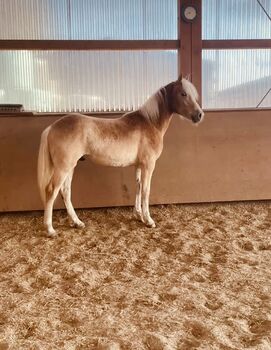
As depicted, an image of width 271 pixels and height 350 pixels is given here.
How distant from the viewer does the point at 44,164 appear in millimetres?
2957

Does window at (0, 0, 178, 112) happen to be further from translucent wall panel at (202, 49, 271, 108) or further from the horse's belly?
the horse's belly

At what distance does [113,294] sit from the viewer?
189cm

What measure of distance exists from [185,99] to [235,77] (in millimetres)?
1137

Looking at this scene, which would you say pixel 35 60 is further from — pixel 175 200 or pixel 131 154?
pixel 175 200

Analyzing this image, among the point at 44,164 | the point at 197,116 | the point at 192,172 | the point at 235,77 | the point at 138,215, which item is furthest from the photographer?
the point at 235,77

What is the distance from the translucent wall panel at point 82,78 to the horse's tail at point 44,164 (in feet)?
3.28

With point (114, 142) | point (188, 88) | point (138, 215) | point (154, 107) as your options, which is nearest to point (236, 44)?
point (188, 88)

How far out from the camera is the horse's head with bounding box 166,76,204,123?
10.5ft

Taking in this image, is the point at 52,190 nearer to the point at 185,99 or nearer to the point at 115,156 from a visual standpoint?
the point at 115,156

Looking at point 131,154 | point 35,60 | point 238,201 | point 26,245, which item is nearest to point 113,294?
point 26,245

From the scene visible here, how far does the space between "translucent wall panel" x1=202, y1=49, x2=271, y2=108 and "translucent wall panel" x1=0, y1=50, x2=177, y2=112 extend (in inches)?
17.8

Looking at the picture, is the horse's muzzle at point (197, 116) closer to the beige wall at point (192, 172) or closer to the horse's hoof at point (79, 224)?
the beige wall at point (192, 172)

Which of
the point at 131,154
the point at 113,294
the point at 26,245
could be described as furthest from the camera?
the point at 131,154

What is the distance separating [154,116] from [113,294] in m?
1.95
